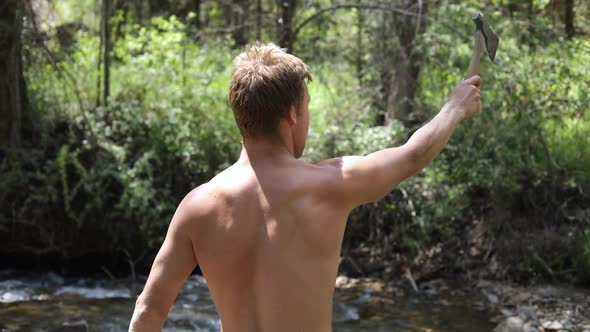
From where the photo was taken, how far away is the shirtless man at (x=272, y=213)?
6.83 ft

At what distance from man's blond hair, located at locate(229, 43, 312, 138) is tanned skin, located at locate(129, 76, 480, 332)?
33mm

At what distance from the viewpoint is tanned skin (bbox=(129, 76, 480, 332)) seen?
82.1 inches

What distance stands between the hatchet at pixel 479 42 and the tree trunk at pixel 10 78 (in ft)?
22.2

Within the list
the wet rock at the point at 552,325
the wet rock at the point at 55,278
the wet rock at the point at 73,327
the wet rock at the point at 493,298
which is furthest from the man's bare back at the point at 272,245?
the wet rock at the point at 55,278

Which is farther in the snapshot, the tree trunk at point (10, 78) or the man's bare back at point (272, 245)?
the tree trunk at point (10, 78)

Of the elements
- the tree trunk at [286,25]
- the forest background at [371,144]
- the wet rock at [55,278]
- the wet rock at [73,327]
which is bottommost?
Result: the wet rock at [55,278]

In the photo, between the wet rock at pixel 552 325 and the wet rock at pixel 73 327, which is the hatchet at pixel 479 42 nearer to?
the wet rock at pixel 73 327

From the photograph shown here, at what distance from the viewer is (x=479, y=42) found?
2613 millimetres

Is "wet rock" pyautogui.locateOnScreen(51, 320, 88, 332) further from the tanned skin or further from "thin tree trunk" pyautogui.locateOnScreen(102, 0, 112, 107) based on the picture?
the tanned skin

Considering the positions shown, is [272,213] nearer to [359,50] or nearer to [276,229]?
[276,229]

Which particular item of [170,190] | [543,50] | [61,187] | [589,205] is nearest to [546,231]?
[589,205]

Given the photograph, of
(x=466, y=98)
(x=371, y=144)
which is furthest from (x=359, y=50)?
(x=466, y=98)

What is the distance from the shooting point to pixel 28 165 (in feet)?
28.2

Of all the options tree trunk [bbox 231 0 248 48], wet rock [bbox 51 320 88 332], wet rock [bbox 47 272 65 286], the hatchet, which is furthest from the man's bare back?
tree trunk [bbox 231 0 248 48]
